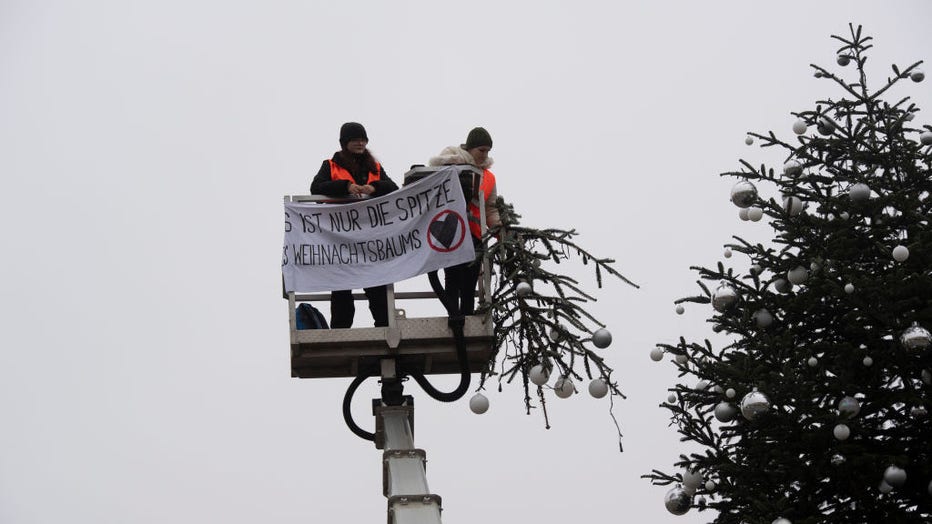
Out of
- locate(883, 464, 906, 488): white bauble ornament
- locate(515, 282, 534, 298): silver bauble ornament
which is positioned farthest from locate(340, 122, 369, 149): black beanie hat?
locate(883, 464, 906, 488): white bauble ornament

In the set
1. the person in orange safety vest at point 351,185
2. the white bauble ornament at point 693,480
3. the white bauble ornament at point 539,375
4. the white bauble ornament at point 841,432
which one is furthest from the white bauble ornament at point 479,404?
the white bauble ornament at point 841,432

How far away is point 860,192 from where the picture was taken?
34.3 feet

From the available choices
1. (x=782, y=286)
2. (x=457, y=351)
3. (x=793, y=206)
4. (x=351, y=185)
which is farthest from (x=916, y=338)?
(x=351, y=185)

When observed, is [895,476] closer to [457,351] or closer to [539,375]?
[539,375]

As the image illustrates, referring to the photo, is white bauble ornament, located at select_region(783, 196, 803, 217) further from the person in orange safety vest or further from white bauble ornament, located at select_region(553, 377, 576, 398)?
the person in orange safety vest

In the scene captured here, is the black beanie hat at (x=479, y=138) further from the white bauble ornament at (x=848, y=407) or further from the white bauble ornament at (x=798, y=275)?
the white bauble ornament at (x=848, y=407)

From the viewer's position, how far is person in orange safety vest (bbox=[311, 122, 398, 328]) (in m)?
12.8

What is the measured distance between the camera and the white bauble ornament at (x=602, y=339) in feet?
38.7

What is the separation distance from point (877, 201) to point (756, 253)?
990 millimetres

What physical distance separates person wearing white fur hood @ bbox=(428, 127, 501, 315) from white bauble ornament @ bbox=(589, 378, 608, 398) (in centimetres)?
140

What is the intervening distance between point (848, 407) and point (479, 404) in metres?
3.10

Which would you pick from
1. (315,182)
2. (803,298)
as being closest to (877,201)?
(803,298)

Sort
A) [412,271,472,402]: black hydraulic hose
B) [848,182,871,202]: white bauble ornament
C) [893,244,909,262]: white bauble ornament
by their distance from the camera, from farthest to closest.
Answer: [412,271,472,402]: black hydraulic hose, [848,182,871,202]: white bauble ornament, [893,244,909,262]: white bauble ornament

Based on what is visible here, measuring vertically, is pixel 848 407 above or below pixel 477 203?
below
